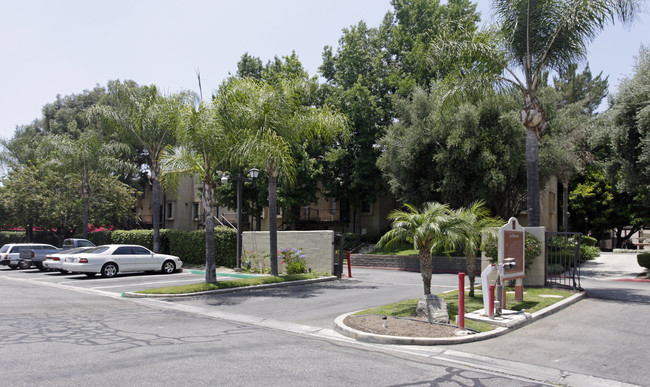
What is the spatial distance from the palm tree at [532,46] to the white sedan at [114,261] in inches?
591

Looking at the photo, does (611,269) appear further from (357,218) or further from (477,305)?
(357,218)

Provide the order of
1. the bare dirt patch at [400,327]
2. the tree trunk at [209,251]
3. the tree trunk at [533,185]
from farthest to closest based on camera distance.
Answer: the tree trunk at [209,251], the tree trunk at [533,185], the bare dirt patch at [400,327]

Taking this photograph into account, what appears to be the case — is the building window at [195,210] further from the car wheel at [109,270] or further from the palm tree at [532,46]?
the palm tree at [532,46]

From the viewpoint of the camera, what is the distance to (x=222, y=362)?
6891 mm

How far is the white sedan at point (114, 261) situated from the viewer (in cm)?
1973

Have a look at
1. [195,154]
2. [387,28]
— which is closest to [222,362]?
[195,154]

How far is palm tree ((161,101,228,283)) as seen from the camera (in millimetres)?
15766

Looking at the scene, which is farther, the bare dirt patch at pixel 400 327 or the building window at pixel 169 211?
the building window at pixel 169 211

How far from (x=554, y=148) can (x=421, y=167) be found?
7016 mm

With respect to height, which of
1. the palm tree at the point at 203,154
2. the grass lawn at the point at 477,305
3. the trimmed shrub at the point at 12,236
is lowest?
the grass lawn at the point at 477,305

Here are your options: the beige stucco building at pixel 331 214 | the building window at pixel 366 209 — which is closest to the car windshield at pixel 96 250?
the beige stucco building at pixel 331 214

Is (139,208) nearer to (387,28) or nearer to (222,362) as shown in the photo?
(387,28)

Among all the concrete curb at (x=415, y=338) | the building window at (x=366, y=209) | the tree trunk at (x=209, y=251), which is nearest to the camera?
the concrete curb at (x=415, y=338)

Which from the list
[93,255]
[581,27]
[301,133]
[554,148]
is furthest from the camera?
[554,148]
